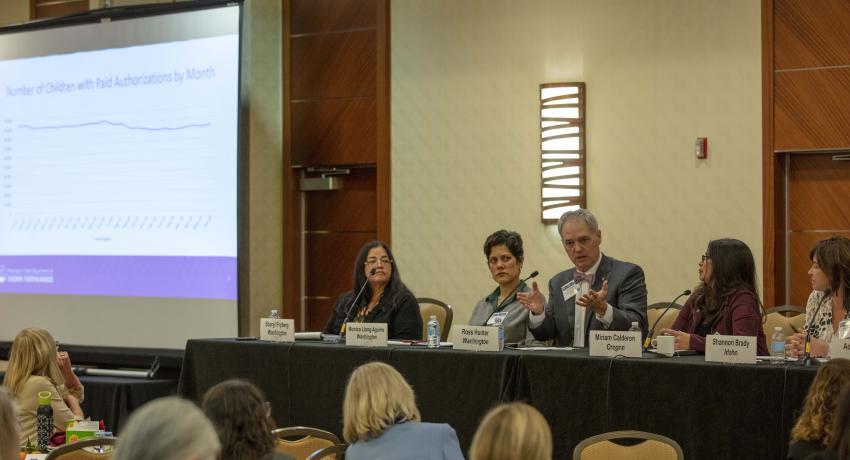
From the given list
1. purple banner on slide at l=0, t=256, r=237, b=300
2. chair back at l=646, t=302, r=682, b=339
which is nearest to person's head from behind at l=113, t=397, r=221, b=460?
chair back at l=646, t=302, r=682, b=339

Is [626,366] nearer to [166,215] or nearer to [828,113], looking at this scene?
[828,113]

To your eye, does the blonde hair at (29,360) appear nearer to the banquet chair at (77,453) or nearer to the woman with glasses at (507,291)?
the banquet chair at (77,453)

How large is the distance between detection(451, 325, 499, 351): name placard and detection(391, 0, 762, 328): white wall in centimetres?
256

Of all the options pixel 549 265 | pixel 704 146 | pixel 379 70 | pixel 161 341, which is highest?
pixel 379 70

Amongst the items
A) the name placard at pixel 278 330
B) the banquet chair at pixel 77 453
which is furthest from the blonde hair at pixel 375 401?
the name placard at pixel 278 330

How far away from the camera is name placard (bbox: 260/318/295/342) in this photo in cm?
490

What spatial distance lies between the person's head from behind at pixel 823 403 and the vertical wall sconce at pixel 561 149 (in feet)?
12.5

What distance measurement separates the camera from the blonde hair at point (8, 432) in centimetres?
244

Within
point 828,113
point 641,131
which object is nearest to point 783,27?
point 828,113

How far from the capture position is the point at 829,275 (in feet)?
13.7

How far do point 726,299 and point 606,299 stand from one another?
55 centimetres

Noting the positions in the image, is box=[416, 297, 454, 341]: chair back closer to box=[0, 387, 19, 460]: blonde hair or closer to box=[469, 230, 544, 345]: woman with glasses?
box=[469, 230, 544, 345]: woman with glasses

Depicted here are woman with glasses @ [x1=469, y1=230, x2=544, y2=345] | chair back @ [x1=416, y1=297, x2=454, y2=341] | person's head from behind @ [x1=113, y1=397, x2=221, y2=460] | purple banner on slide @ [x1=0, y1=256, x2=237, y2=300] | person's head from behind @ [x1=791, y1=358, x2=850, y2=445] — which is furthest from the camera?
purple banner on slide @ [x1=0, y1=256, x2=237, y2=300]

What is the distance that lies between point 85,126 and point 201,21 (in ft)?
3.73
